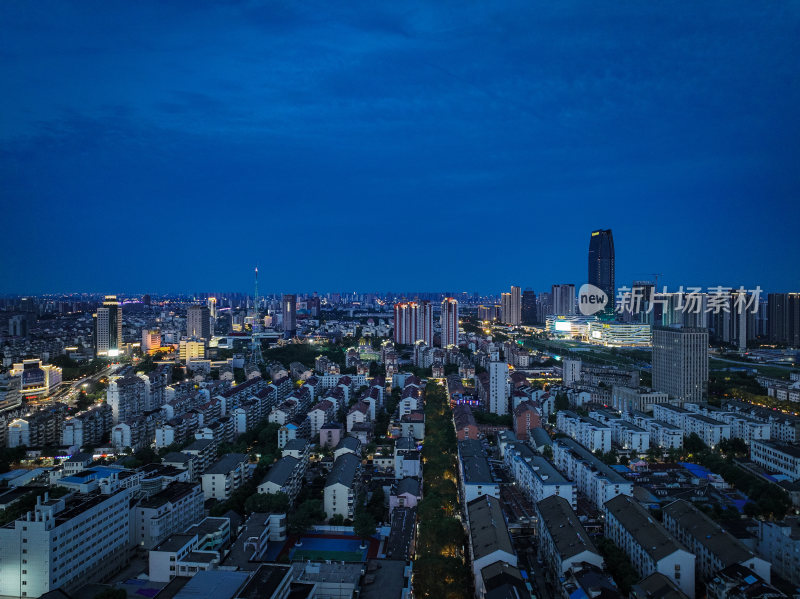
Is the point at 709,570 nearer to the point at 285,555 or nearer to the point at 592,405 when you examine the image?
the point at 285,555

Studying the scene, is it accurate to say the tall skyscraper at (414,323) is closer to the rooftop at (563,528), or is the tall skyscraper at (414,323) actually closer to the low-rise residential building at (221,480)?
the low-rise residential building at (221,480)

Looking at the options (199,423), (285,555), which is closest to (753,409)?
(285,555)

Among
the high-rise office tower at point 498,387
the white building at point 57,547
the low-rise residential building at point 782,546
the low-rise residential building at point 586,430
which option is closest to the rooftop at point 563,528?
the low-rise residential building at point 782,546

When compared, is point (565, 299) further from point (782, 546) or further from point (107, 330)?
point (782, 546)

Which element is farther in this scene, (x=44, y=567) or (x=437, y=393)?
(x=437, y=393)

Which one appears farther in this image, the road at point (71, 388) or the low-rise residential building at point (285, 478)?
the road at point (71, 388)

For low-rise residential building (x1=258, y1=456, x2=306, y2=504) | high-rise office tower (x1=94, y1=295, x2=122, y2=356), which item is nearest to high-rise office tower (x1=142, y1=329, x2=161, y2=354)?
high-rise office tower (x1=94, y1=295, x2=122, y2=356)

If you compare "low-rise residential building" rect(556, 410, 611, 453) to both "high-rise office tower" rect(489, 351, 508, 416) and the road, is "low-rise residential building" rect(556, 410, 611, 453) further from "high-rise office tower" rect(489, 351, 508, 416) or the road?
the road
